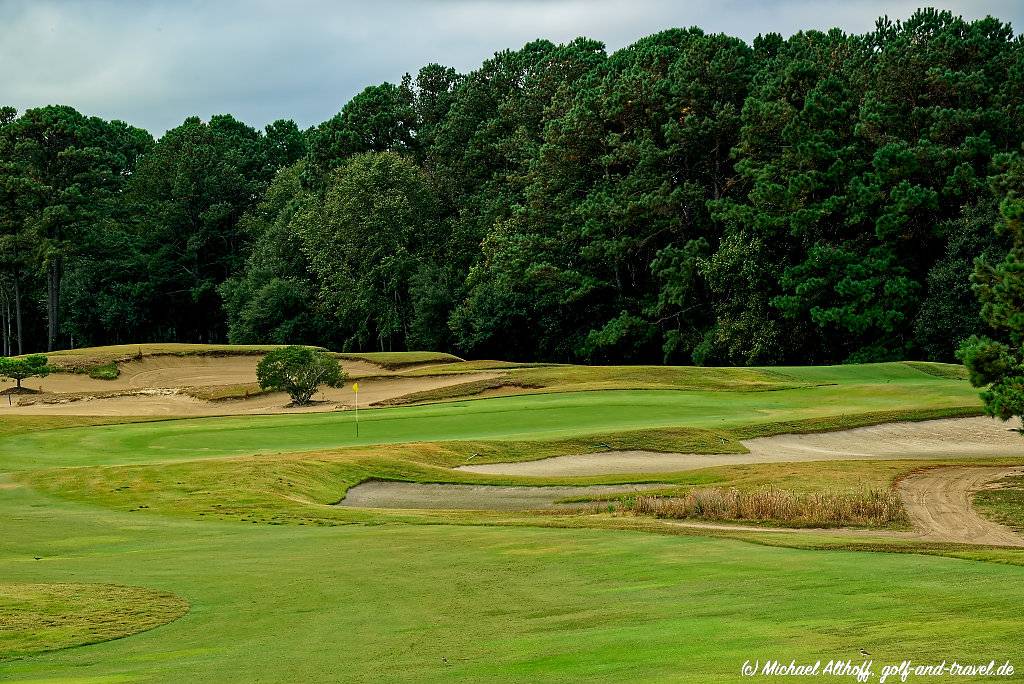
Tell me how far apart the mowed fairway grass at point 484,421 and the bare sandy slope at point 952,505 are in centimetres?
749

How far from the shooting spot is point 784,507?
17547 mm

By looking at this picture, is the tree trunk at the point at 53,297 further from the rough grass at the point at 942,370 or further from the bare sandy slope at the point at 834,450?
the bare sandy slope at the point at 834,450

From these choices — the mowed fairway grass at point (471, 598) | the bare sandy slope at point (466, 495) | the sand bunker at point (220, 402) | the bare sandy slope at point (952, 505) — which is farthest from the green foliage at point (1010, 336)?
the sand bunker at point (220, 402)

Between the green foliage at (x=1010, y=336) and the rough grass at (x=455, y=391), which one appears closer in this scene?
the green foliage at (x=1010, y=336)

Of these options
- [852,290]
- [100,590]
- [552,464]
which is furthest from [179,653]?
[852,290]

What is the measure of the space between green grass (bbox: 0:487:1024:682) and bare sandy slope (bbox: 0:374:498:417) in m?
22.5

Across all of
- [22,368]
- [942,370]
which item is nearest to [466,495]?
[22,368]

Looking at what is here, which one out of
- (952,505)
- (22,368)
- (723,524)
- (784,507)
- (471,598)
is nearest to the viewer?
(471,598)

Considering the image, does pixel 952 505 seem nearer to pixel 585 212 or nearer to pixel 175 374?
pixel 175 374

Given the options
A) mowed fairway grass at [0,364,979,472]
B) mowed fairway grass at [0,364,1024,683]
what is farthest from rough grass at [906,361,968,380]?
mowed fairway grass at [0,364,1024,683]

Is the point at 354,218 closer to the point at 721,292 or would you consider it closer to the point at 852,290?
the point at 721,292

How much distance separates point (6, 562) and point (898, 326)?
45643mm

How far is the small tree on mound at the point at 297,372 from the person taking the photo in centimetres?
3862

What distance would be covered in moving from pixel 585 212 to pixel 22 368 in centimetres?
3205
